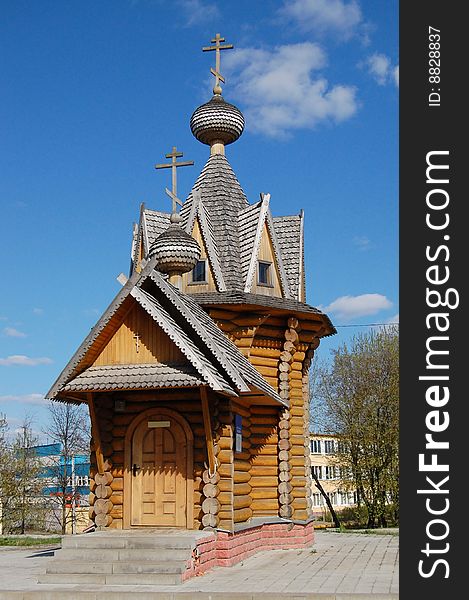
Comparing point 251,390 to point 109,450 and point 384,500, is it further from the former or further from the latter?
point 384,500

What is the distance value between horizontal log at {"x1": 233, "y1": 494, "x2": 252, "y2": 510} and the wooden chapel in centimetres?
5

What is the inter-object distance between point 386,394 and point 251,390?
18432 millimetres

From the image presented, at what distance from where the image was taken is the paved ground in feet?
33.2

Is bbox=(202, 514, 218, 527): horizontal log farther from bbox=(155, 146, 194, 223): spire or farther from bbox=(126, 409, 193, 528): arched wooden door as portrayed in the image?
bbox=(155, 146, 194, 223): spire

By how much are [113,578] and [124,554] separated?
0.47 m

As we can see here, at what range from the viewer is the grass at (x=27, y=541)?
62.4ft

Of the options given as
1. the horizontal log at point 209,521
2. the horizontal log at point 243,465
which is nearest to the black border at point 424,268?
the horizontal log at point 209,521

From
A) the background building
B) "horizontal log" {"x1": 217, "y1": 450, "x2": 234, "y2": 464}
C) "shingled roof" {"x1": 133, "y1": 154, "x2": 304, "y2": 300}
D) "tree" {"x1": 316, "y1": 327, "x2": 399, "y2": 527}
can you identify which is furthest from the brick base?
the background building

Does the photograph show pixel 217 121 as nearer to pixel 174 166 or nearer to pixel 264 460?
pixel 174 166

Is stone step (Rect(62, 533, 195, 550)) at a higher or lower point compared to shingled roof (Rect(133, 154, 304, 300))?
lower

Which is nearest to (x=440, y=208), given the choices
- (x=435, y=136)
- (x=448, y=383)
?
(x=435, y=136)

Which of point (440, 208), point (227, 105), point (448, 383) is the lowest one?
point (448, 383)

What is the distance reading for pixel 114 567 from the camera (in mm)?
11695

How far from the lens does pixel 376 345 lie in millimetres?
32281
